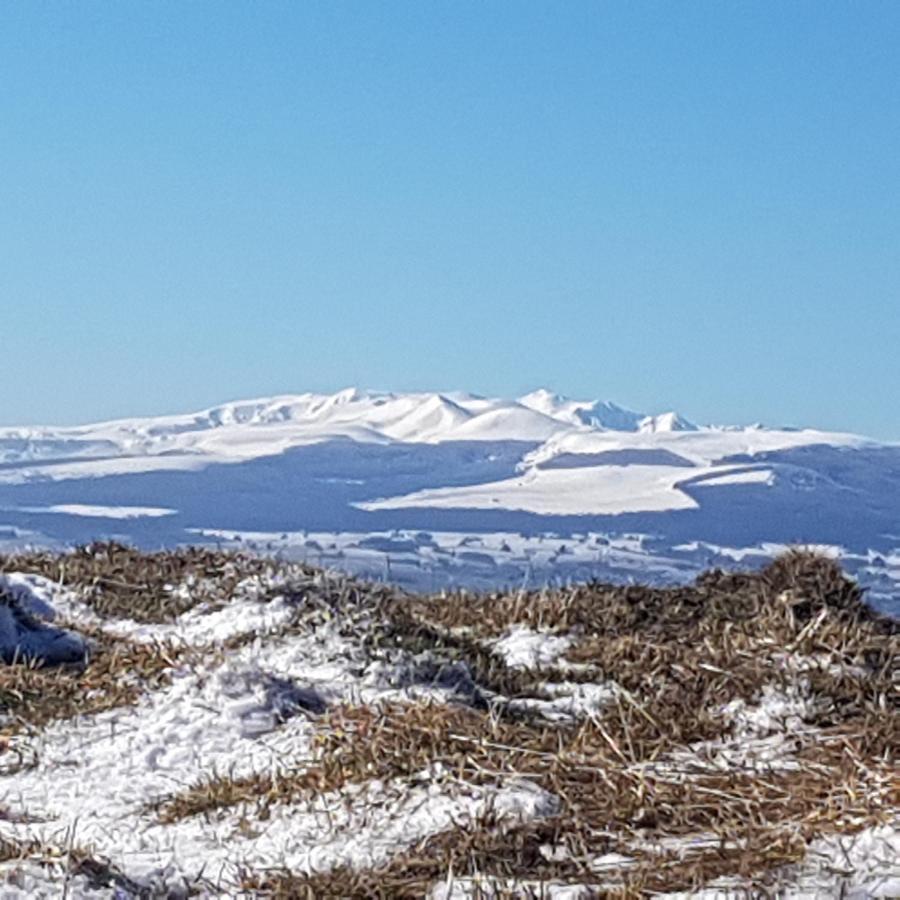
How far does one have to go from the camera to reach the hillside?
230 inches

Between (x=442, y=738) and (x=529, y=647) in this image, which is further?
(x=529, y=647)

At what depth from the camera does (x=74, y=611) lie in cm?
1261

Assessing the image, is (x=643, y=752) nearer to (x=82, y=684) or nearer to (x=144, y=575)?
(x=82, y=684)

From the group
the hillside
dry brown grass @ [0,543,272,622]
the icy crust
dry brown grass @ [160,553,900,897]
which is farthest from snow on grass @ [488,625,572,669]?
the icy crust

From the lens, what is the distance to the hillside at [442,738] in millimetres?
5852

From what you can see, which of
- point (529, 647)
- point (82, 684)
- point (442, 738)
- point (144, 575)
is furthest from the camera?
point (144, 575)

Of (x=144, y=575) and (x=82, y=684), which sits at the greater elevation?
(x=144, y=575)

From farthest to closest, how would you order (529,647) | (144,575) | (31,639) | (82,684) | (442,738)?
1. (144,575)
2. (529,647)
3. (31,639)
4. (82,684)
5. (442,738)

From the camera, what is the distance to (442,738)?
7520 millimetres

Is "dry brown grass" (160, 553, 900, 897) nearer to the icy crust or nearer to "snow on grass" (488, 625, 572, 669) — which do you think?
"snow on grass" (488, 625, 572, 669)

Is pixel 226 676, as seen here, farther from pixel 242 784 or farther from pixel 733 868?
pixel 733 868

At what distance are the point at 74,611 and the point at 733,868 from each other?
8.13 metres

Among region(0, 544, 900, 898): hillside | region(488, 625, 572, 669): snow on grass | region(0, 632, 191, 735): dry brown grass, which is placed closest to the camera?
region(0, 544, 900, 898): hillside

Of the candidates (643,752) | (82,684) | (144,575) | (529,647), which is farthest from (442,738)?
(144,575)
